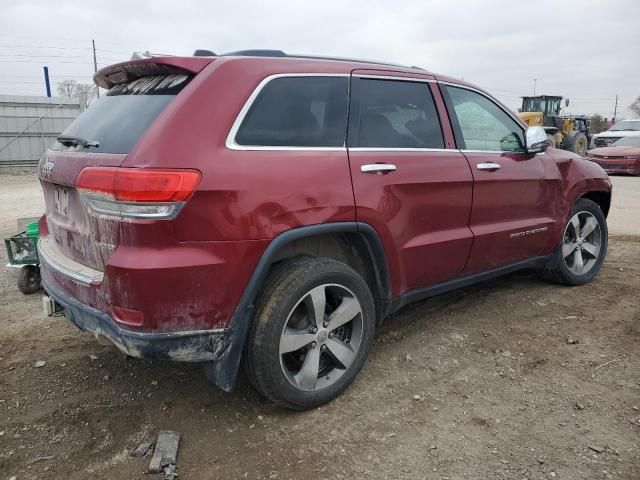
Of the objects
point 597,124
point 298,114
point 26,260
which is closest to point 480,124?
point 298,114

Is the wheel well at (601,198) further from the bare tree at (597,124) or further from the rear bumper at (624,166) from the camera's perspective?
the bare tree at (597,124)

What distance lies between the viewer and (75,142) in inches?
110

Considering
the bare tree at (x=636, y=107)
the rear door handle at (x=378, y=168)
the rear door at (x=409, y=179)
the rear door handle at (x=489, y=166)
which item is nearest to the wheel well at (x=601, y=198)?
the rear door handle at (x=489, y=166)

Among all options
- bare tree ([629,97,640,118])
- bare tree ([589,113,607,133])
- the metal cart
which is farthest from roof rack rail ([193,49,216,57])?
bare tree ([629,97,640,118])

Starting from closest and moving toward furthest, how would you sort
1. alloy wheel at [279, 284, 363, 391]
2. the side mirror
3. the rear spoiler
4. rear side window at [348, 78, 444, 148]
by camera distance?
the rear spoiler < alloy wheel at [279, 284, 363, 391] < rear side window at [348, 78, 444, 148] < the side mirror

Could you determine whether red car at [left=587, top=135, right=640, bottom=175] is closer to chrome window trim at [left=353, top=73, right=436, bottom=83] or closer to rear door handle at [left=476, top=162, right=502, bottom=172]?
rear door handle at [left=476, top=162, right=502, bottom=172]

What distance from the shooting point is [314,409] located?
9.41 ft

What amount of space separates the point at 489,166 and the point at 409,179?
868 millimetres

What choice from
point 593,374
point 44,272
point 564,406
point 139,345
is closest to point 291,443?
point 139,345

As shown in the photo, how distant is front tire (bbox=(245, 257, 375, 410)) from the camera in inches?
102

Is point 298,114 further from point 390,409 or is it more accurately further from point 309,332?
point 390,409

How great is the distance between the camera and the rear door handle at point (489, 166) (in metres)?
3.59

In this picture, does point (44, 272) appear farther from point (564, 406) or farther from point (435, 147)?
point (564, 406)

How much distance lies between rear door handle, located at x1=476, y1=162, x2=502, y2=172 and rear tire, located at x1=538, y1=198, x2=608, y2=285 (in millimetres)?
1181
